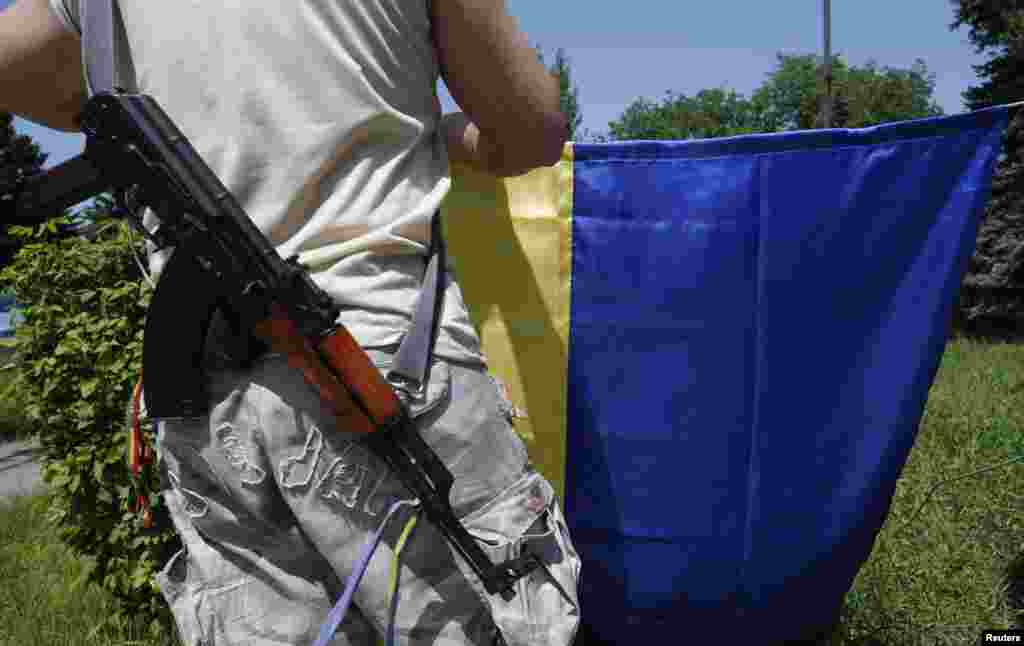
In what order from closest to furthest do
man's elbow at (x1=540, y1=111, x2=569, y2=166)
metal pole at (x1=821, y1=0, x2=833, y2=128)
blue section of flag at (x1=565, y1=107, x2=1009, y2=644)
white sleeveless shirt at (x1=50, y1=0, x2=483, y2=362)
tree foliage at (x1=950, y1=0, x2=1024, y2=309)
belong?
1. white sleeveless shirt at (x1=50, y1=0, x2=483, y2=362)
2. man's elbow at (x1=540, y1=111, x2=569, y2=166)
3. blue section of flag at (x1=565, y1=107, x2=1009, y2=644)
4. tree foliage at (x1=950, y1=0, x2=1024, y2=309)
5. metal pole at (x1=821, y1=0, x2=833, y2=128)

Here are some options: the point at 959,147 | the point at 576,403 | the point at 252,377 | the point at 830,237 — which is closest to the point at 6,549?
the point at 576,403

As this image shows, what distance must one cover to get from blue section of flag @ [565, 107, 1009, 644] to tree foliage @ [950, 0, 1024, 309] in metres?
11.1

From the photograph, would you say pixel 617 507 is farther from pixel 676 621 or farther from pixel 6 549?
pixel 6 549

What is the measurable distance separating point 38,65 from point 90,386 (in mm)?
1676

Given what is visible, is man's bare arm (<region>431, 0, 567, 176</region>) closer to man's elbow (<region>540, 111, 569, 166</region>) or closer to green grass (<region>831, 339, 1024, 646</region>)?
man's elbow (<region>540, 111, 569, 166</region>)

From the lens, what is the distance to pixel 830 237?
2.11 m

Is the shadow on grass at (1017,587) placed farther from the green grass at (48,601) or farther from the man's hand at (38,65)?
the man's hand at (38,65)

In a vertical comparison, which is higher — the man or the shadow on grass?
the man

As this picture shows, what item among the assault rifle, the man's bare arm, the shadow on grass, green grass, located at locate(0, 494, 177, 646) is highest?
the man's bare arm

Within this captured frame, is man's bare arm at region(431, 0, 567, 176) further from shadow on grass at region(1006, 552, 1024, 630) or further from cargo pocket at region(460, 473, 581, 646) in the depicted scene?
shadow on grass at region(1006, 552, 1024, 630)

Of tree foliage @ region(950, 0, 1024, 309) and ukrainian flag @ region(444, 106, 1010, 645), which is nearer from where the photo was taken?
ukrainian flag @ region(444, 106, 1010, 645)

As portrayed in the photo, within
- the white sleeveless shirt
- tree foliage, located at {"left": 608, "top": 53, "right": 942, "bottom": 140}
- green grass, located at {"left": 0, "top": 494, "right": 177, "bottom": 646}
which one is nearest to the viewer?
the white sleeveless shirt

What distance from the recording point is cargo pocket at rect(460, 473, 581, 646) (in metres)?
1.27

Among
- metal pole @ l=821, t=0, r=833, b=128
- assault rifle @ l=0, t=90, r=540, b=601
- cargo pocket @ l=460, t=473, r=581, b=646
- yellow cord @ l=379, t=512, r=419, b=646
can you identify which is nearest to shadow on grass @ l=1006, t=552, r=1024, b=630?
cargo pocket @ l=460, t=473, r=581, b=646
